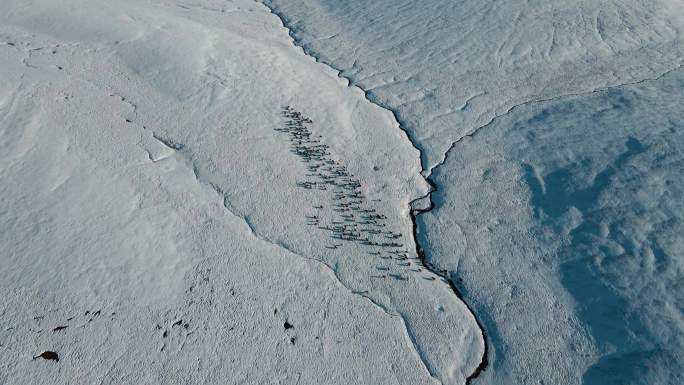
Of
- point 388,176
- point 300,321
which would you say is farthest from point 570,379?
point 388,176

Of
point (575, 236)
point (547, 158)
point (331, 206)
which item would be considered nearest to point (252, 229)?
point (331, 206)

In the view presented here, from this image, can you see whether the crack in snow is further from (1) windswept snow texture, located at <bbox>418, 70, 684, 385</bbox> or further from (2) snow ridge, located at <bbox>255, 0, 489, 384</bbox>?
(1) windswept snow texture, located at <bbox>418, 70, 684, 385</bbox>

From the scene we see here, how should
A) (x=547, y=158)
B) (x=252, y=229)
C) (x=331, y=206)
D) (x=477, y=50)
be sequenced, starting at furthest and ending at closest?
1. (x=477, y=50)
2. (x=547, y=158)
3. (x=331, y=206)
4. (x=252, y=229)

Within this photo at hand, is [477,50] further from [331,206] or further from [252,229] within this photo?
Result: [252,229]

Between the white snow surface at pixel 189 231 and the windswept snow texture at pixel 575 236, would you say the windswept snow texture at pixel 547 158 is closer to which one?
the windswept snow texture at pixel 575 236

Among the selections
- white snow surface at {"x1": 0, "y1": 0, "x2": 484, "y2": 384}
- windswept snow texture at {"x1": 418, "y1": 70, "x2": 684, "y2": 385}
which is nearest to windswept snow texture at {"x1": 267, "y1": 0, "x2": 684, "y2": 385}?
windswept snow texture at {"x1": 418, "y1": 70, "x2": 684, "y2": 385}

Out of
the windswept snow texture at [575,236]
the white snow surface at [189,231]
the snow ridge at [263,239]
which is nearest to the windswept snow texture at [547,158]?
the windswept snow texture at [575,236]

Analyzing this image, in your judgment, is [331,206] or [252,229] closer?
[252,229]
